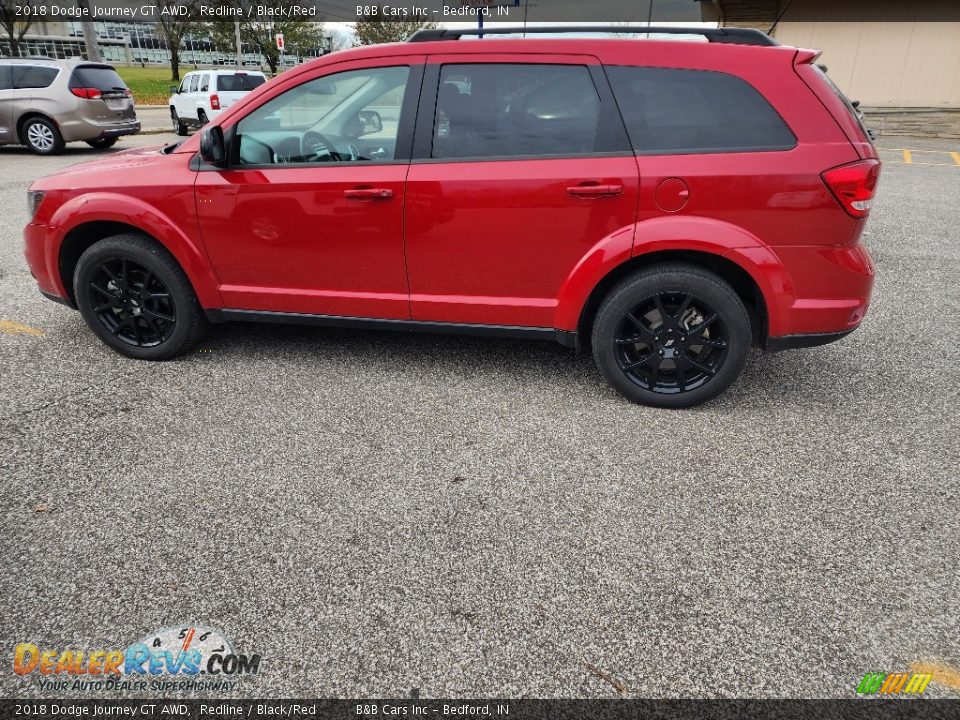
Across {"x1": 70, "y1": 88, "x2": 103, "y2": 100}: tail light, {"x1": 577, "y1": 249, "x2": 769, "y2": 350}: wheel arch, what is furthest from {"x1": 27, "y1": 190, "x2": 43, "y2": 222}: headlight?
{"x1": 70, "y1": 88, "x2": 103, "y2": 100}: tail light

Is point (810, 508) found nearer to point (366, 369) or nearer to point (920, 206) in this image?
point (366, 369)

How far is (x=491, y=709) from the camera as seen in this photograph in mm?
1875

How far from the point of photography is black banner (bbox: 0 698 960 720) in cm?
184

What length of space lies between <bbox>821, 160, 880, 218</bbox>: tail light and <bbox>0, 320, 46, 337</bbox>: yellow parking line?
4.78m

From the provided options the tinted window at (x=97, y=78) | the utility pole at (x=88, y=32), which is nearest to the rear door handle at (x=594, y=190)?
the tinted window at (x=97, y=78)

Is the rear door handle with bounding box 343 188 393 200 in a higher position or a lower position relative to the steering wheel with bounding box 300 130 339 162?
lower

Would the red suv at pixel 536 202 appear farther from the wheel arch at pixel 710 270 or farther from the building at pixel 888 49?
the building at pixel 888 49

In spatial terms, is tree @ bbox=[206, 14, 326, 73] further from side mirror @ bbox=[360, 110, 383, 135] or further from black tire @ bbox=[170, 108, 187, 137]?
side mirror @ bbox=[360, 110, 383, 135]

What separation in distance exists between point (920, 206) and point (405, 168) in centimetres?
878

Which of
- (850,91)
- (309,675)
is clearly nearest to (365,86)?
(309,675)

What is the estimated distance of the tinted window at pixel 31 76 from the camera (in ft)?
39.7

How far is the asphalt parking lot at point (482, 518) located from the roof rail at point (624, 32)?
181 centimetres

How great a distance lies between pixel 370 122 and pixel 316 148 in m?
0.32

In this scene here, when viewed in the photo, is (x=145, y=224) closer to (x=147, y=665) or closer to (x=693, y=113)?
(x=147, y=665)
